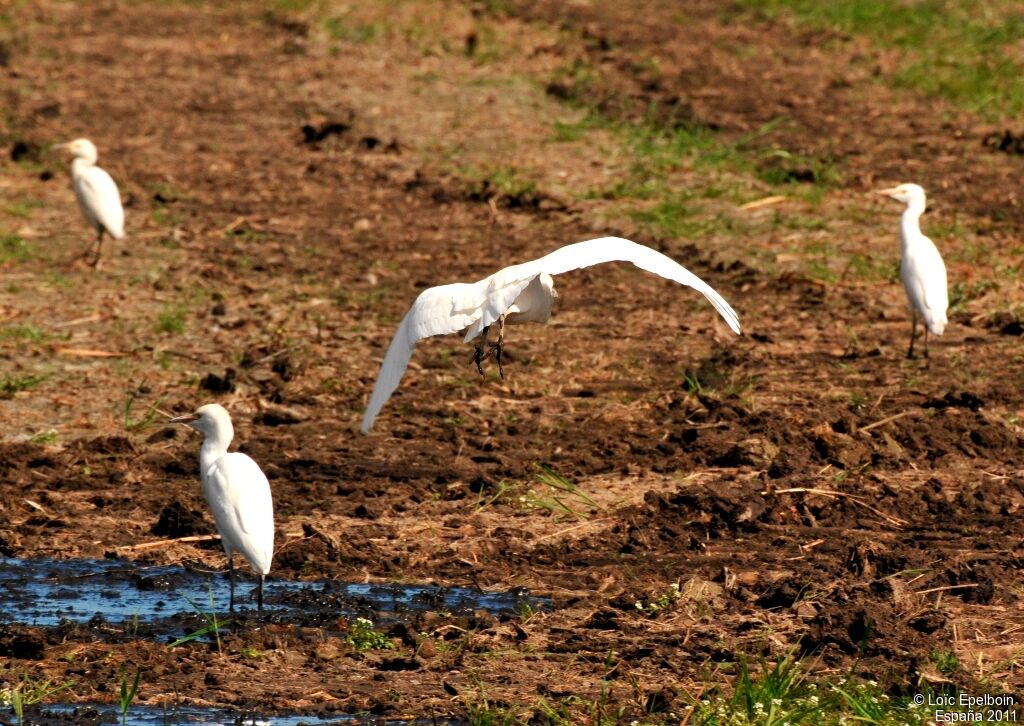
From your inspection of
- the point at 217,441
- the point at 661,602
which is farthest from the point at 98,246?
the point at 661,602

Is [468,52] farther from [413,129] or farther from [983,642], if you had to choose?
[983,642]

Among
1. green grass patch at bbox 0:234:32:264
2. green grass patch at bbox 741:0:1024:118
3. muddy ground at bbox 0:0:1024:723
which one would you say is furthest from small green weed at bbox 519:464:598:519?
green grass patch at bbox 741:0:1024:118

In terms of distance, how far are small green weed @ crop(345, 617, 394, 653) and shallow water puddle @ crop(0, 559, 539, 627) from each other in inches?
8.3

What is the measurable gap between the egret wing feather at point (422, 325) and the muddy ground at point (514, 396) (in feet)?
2.46

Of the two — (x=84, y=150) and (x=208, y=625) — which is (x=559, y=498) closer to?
(x=208, y=625)

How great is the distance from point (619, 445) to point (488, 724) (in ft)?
10.5

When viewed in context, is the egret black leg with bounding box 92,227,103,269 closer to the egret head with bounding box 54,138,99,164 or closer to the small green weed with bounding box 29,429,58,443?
the egret head with bounding box 54,138,99,164

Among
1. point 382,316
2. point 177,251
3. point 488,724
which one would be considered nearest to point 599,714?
point 488,724

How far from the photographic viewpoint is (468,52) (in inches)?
722

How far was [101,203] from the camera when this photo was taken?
1198cm

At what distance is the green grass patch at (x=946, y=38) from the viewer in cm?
1566

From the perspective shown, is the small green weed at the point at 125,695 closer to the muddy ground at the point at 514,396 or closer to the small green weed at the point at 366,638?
the muddy ground at the point at 514,396

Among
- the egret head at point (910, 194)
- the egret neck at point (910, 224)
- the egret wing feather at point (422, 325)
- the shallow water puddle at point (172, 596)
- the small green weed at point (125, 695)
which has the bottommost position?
the shallow water puddle at point (172, 596)

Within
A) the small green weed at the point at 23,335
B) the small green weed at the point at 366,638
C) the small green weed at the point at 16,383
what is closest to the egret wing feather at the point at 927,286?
the small green weed at the point at 366,638
